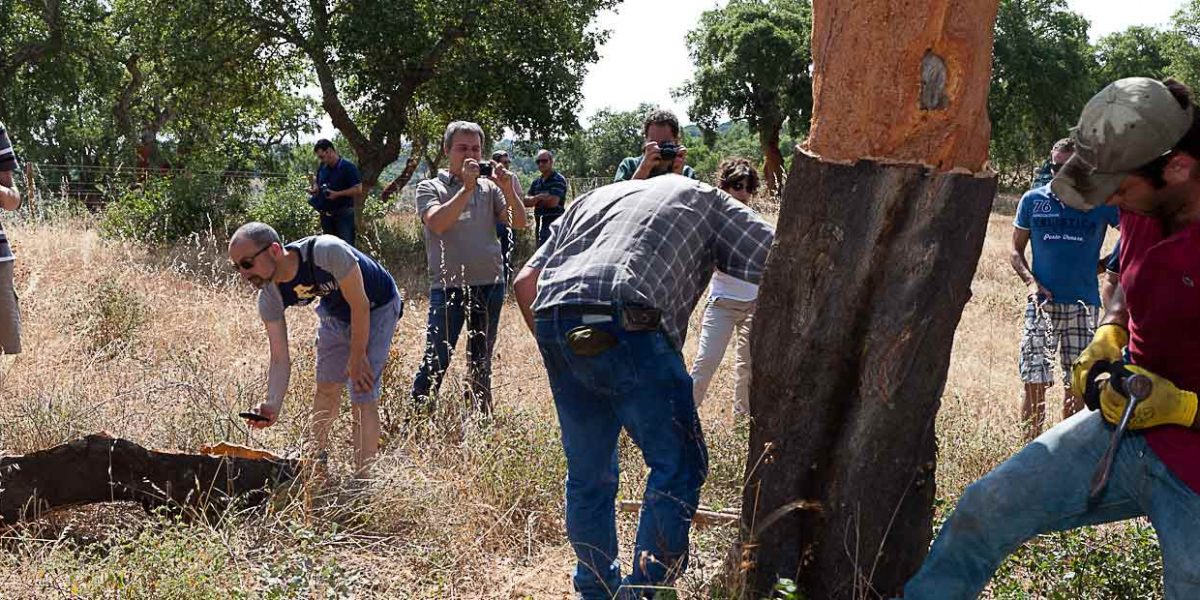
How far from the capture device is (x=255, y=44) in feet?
Result: 49.4

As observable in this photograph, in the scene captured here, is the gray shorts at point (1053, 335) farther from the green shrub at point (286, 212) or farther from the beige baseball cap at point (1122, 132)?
the green shrub at point (286, 212)

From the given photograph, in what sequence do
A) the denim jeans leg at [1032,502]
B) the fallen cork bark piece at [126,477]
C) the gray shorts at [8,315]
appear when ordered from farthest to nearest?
1. the gray shorts at [8,315]
2. the fallen cork bark piece at [126,477]
3. the denim jeans leg at [1032,502]

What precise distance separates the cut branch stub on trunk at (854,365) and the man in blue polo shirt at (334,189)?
9164 millimetres

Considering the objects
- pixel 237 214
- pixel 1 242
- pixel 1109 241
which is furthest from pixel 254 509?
pixel 1109 241

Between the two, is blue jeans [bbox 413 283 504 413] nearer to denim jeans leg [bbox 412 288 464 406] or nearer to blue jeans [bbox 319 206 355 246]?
denim jeans leg [bbox 412 288 464 406]

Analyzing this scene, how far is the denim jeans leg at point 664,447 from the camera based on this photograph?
129 inches

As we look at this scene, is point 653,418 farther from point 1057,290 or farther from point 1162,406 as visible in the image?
point 1057,290

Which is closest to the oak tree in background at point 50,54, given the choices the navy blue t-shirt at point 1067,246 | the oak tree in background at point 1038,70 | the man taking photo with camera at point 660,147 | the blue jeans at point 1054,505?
the man taking photo with camera at point 660,147

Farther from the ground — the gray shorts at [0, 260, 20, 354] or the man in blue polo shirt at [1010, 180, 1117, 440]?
the man in blue polo shirt at [1010, 180, 1117, 440]

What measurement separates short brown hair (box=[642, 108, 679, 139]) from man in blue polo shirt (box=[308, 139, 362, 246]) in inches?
276

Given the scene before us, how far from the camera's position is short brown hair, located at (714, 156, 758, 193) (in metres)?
5.68

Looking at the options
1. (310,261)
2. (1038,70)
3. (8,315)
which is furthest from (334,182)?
(1038,70)

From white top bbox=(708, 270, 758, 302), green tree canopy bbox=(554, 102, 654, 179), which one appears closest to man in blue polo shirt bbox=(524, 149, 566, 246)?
white top bbox=(708, 270, 758, 302)

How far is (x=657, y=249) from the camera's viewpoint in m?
3.37
